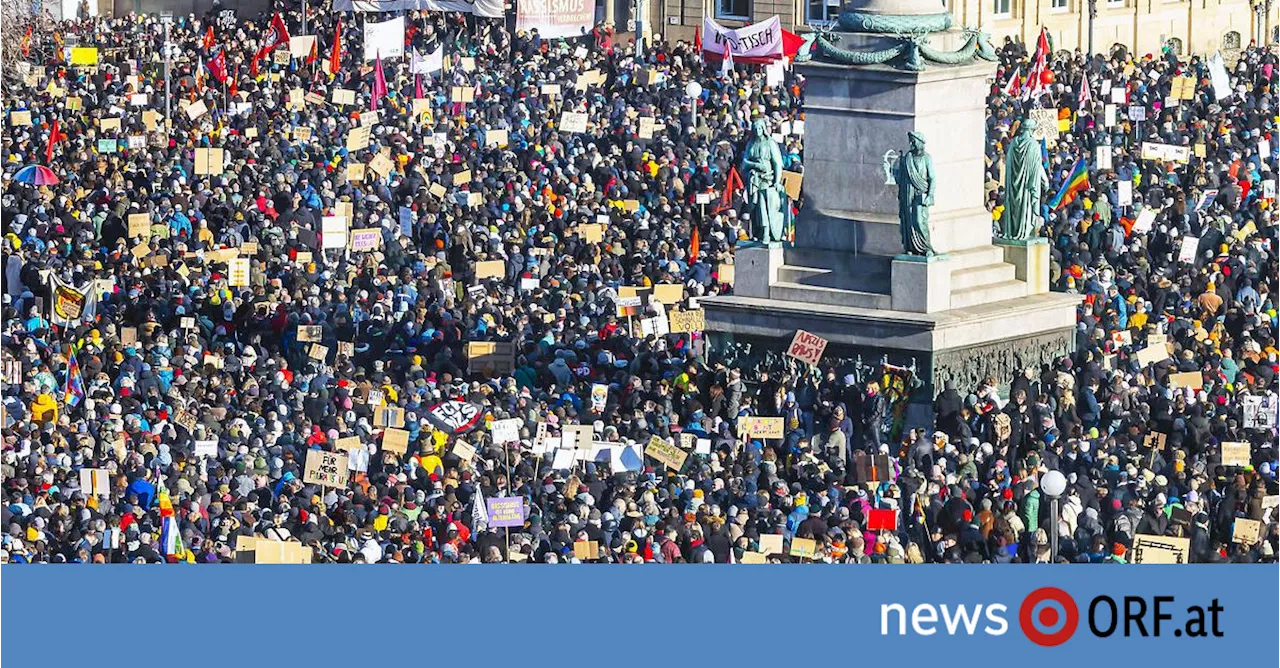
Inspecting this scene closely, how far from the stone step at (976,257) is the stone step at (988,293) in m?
0.21

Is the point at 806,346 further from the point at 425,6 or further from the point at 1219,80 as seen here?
the point at 425,6

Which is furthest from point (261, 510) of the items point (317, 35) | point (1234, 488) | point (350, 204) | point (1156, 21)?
point (1156, 21)

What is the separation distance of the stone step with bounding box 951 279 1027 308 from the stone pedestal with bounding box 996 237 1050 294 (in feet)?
0.32

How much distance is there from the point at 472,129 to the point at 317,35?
12033 mm

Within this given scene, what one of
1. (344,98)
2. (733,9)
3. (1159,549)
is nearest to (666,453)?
(1159,549)

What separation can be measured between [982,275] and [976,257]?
17 cm

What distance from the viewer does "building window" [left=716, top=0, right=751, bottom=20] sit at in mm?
71250

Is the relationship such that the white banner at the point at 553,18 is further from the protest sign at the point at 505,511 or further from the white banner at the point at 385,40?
the protest sign at the point at 505,511

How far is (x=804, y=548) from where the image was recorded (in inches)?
1347

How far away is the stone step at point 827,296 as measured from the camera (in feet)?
135

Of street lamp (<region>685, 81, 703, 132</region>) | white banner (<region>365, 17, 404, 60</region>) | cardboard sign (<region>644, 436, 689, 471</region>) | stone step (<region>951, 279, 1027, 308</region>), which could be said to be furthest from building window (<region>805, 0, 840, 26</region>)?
cardboard sign (<region>644, 436, 689, 471</region>)

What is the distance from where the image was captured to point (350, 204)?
5053 centimetres

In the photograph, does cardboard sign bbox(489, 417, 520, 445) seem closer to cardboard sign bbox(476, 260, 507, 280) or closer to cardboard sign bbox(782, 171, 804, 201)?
cardboard sign bbox(782, 171, 804, 201)
